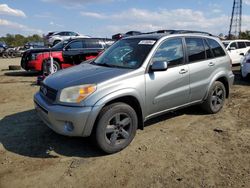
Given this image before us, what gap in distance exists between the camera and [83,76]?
4.62 m

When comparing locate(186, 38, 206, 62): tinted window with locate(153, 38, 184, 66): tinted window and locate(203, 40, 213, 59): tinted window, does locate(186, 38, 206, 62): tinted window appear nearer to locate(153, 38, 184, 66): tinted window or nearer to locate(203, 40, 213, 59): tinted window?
locate(203, 40, 213, 59): tinted window

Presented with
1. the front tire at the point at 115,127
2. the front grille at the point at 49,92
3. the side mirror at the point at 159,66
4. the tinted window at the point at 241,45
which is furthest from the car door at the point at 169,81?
the tinted window at the point at 241,45

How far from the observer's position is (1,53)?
95.9 ft

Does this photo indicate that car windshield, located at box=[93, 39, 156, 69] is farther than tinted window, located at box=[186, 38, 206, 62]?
No

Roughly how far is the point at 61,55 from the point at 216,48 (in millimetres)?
7917

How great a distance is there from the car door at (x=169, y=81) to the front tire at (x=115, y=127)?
446 millimetres

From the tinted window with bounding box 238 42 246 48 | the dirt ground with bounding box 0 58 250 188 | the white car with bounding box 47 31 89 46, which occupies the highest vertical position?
the white car with bounding box 47 31 89 46

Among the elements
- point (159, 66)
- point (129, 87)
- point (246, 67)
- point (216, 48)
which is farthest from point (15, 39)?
point (129, 87)

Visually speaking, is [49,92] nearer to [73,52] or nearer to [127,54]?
[127,54]

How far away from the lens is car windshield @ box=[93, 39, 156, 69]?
5.02 metres

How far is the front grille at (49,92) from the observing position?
448 centimetres

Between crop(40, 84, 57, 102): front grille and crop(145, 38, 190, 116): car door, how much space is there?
1.45 meters

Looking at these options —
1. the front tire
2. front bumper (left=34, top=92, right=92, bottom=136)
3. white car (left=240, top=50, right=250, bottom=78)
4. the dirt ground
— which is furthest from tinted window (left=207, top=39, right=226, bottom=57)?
white car (left=240, top=50, right=250, bottom=78)

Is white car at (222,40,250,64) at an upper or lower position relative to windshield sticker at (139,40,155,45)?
lower
